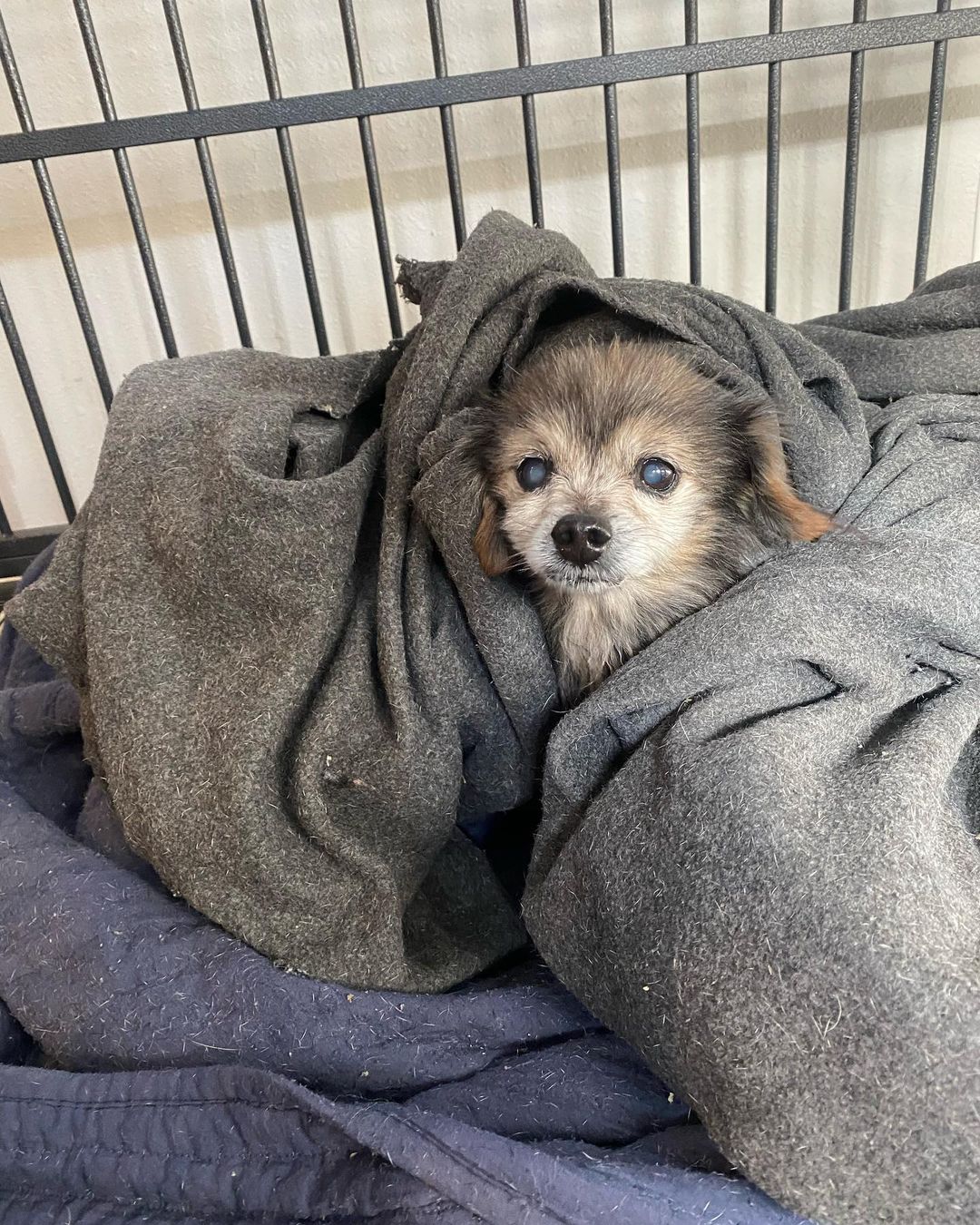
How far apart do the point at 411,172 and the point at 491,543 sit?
1.20m

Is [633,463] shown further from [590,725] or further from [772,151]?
[772,151]

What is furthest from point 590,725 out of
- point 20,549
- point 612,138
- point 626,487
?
point 20,549

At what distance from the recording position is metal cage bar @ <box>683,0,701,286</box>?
4.87 ft

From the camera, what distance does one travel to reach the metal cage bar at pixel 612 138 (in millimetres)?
1478

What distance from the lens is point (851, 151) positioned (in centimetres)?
159

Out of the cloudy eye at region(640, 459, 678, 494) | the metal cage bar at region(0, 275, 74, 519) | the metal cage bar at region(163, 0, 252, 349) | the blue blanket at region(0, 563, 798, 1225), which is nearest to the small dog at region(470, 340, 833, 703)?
the cloudy eye at region(640, 459, 678, 494)

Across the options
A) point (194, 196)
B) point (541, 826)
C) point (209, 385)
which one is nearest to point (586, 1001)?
point (541, 826)

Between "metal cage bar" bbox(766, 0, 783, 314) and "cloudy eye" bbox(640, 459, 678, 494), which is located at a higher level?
"metal cage bar" bbox(766, 0, 783, 314)

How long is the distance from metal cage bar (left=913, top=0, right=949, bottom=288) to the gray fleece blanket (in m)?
0.57

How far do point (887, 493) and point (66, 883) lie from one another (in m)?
1.06

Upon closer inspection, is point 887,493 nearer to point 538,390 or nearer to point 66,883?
point 538,390

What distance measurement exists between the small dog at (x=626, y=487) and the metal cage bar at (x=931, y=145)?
3.04ft

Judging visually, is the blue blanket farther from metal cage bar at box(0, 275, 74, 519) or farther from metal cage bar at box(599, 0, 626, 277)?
metal cage bar at box(599, 0, 626, 277)

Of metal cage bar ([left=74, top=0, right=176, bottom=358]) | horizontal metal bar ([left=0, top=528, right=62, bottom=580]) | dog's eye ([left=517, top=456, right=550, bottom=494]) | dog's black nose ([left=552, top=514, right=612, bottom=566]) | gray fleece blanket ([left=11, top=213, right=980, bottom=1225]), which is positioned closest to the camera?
gray fleece blanket ([left=11, top=213, right=980, bottom=1225])
